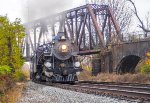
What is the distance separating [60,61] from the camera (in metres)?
26.9

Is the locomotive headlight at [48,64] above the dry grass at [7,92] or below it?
above

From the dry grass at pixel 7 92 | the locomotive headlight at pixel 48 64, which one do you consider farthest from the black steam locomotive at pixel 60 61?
the dry grass at pixel 7 92

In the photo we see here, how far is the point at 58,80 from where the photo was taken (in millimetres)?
26109

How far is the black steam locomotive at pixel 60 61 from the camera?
25975 mm

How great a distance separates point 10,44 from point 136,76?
9.09 metres

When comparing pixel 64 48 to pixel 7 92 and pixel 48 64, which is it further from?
pixel 7 92

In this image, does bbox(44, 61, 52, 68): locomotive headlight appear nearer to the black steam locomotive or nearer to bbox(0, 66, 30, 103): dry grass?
the black steam locomotive

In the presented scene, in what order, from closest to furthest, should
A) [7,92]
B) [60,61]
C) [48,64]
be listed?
[7,92] → [48,64] → [60,61]

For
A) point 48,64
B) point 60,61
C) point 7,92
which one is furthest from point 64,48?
point 7,92

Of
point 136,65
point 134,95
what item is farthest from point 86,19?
point 134,95

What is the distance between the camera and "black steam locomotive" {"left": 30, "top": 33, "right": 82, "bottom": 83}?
25975 millimetres

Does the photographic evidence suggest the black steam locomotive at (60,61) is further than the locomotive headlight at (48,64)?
Yes

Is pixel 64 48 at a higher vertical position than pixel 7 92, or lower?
higher

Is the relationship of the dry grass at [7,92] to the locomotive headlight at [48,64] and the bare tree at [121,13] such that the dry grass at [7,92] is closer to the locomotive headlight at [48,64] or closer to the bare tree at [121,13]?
the locomotive headlight at [48,64]
